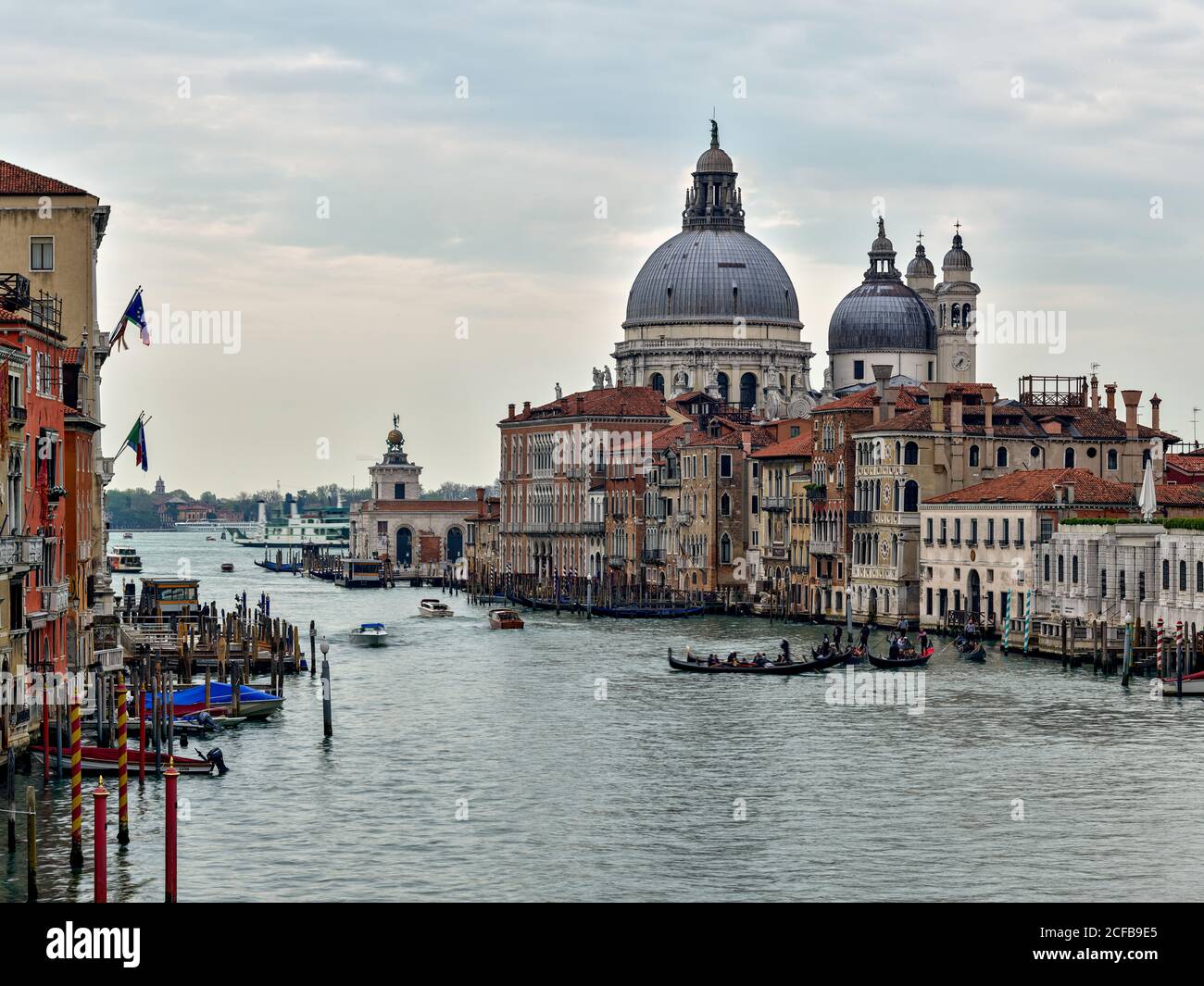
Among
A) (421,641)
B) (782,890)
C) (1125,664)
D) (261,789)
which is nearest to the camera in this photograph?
(782,890)

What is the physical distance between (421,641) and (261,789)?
37378 millimetres

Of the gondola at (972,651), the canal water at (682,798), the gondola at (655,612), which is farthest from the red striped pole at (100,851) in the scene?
the gondola at (655,612)

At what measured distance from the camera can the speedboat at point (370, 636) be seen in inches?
2736

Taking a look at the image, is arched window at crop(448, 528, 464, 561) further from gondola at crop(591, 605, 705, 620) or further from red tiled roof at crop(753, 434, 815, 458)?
red tiled roof at crop(753, 434, 815, 458)

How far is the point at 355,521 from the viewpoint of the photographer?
157m

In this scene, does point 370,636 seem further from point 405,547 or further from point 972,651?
point 405,547

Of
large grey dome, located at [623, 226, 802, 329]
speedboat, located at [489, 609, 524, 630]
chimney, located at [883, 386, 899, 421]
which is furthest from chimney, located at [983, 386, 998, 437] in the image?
large grey dome, located at [623, 226, 802, 329]

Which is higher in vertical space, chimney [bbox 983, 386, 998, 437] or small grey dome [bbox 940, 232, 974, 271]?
small grey dome [bbox 940, 232, 974, 271]

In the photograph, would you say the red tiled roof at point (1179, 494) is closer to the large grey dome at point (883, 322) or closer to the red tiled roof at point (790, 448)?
the red tiled roof at point (790, 448)

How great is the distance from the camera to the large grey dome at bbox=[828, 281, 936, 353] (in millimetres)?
115188

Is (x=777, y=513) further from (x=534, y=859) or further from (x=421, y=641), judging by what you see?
(x=534, y=859)

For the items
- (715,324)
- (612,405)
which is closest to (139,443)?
(612,405)

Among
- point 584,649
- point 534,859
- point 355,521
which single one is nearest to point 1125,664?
point 584,649

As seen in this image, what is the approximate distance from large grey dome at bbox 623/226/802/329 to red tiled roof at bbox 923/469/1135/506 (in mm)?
57291
